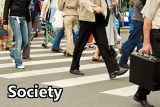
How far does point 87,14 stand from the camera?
6.75 m

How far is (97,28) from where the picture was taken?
6.80 meters

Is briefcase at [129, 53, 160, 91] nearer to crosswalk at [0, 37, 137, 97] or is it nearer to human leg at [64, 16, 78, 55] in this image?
crosswalk at [0, 37, 137, 97]

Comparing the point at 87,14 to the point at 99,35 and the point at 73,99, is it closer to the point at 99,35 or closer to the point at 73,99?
the point at 99,35

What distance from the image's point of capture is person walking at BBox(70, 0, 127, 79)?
21.5 ft

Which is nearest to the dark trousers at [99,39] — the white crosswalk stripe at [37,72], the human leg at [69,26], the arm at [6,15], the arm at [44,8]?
the white crosswalk stripe at [37,72]

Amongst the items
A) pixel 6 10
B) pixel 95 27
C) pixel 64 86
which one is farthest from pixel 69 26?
pixel 64 86

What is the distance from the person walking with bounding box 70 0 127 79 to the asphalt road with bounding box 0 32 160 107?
0.96 feet

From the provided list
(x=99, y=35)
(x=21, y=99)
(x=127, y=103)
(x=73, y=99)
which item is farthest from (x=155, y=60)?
(x=99, y=35)

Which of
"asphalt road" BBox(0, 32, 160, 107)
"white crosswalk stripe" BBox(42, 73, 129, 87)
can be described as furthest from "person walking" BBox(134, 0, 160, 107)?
"white crosswalk stripe" BBox(42, 73, 129, 87)

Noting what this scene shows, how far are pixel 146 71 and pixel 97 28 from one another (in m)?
2.61

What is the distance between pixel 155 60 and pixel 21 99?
6.35ft

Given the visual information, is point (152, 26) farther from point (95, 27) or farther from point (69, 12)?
point (69, 12)

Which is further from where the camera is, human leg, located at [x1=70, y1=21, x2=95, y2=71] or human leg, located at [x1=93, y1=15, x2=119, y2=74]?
human leg, located at [x1=70, y1=21, x2=95, y2=71]

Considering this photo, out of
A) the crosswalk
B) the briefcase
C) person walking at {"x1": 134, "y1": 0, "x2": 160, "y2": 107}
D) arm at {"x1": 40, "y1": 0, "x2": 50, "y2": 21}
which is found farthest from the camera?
arm at {"x1": 40, "y1": 0, "x2": 50, "y2": 21}
